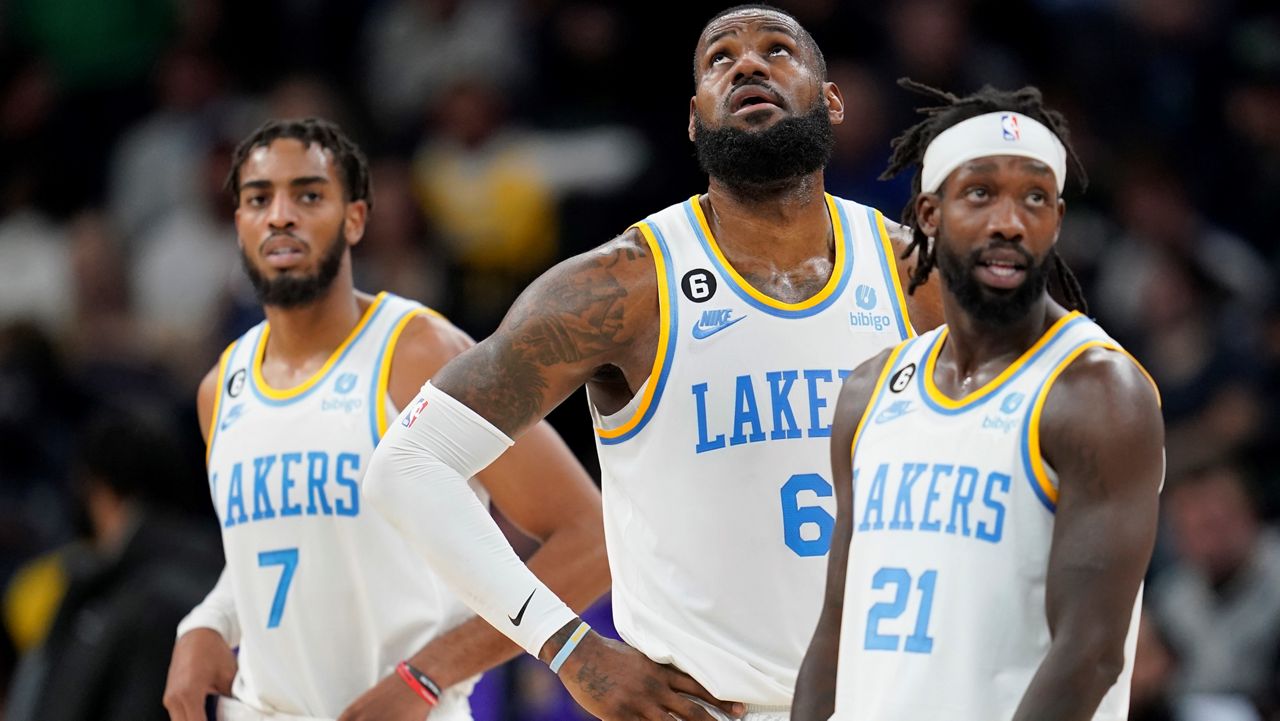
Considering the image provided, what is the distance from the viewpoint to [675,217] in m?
5.76

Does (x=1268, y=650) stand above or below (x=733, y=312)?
below

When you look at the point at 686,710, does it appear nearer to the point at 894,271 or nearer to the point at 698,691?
the point at 698,691

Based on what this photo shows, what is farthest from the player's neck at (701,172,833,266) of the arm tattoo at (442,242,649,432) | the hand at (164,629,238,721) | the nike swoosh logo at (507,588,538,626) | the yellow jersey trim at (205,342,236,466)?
the hand at (164,629,238,721)

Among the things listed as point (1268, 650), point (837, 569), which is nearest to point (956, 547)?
point (837, 569)

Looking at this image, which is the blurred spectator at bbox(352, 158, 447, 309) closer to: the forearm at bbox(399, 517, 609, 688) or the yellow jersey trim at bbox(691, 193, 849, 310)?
the forearm at bbox(399, 517, 609, 688)

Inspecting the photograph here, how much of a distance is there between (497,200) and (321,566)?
609cm

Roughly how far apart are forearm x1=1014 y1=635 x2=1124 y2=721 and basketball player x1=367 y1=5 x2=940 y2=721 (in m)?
1.18

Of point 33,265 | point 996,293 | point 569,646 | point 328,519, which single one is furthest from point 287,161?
point 33,265

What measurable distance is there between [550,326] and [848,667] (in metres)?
1.39

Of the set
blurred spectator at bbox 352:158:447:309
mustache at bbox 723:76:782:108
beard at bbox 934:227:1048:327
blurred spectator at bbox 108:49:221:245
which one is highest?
blurred spectator at bbox 108:49:221:245

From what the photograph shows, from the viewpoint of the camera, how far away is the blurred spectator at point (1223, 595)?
9141mm

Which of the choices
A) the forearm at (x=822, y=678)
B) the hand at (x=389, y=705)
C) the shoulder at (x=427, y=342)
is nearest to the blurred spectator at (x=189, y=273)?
the shoulder at (x=427, y=342)

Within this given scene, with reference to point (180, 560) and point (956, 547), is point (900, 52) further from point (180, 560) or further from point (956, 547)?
point (956, 547)

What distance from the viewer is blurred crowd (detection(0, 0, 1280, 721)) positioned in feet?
30.3
